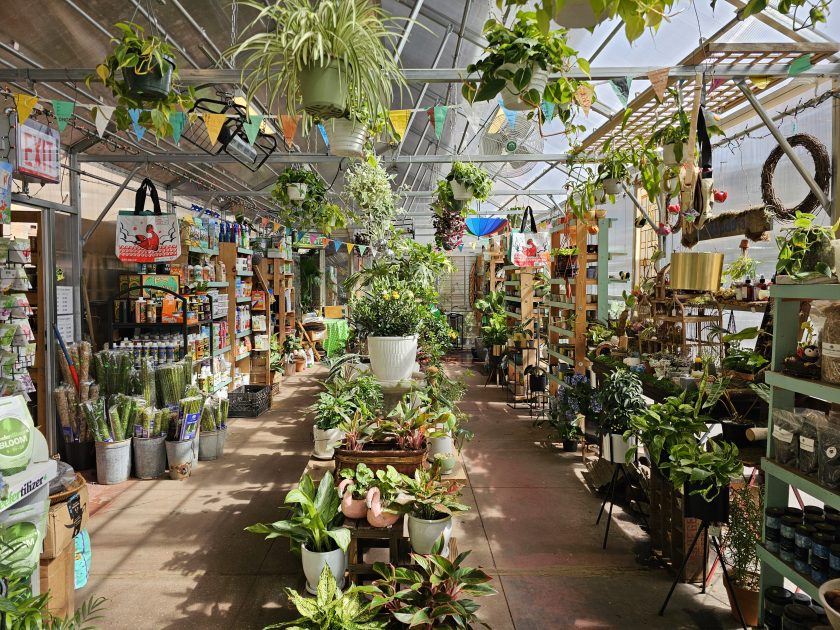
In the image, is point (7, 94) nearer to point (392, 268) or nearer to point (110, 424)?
point (110, 424)

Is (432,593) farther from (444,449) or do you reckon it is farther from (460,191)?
(460,191)

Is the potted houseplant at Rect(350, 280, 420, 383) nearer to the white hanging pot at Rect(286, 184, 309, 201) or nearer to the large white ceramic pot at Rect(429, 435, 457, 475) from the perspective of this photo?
the large white ceramic pot at Rect(429, 435, 457, 475)

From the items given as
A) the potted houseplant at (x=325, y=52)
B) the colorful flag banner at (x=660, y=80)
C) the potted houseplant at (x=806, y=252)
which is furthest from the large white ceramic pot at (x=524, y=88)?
the colorful flag banner at (x=660, y=80)

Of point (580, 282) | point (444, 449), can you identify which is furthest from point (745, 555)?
point (580, 282)

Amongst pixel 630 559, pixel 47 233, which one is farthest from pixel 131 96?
pixel 630 559

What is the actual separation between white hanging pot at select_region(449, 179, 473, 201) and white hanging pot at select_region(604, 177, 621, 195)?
1.24 m

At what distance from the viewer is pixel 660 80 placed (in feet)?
11.1

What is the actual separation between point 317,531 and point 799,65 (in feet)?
12.8

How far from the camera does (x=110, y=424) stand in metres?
4.40

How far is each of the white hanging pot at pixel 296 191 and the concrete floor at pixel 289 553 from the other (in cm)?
264

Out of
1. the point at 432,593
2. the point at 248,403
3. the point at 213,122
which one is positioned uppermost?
the point at 213,122

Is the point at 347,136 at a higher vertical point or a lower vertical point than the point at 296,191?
lower

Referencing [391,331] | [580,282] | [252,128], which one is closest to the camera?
[391,331]

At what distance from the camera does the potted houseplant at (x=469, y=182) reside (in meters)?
5.11
